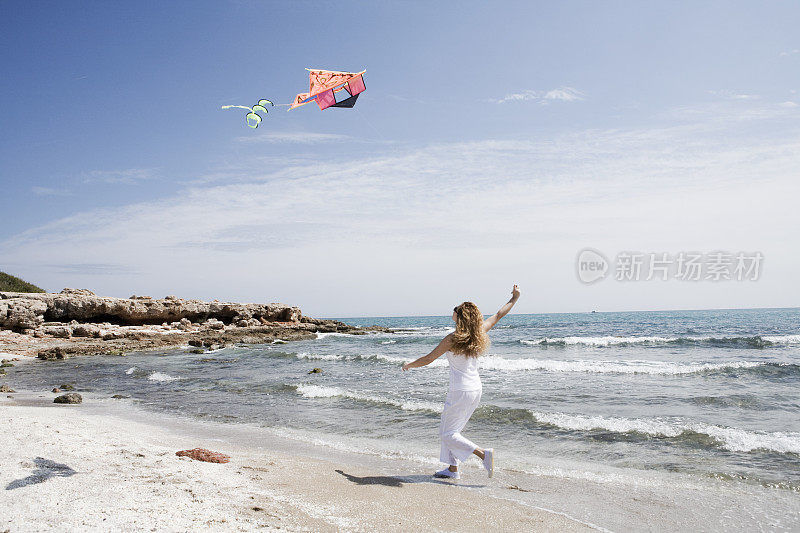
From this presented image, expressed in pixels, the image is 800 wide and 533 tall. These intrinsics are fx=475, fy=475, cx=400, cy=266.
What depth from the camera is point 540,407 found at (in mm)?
9273

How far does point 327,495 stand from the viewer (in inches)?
181

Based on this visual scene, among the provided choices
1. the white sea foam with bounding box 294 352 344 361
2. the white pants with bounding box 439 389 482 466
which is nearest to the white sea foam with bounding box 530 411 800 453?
the white pants with bounding box 439 389 482 466

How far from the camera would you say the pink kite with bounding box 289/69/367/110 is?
8.92 meters

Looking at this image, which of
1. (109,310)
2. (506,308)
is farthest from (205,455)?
(109,310)

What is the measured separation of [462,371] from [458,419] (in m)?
0.56

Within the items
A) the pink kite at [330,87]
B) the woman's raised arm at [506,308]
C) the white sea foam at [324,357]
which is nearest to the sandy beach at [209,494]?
the woman's raised arm at [506,308]

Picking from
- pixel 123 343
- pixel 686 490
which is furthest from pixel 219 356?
pixel 686 490

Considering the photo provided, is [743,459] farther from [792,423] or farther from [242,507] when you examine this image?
[242,507]

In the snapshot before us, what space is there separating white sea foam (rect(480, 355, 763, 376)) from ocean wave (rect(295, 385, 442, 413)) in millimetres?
6385

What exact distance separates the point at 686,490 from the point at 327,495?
151 inches

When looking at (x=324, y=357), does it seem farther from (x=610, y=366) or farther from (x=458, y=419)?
(x=458, y=419)

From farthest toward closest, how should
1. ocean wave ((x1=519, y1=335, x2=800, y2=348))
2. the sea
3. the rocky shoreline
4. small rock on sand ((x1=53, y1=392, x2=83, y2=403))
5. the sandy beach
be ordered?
the rocky shoreline → ocean wave ((x1=519, y1=335, x2=800, y2=348)) → small rock on sand ((x1=53, y1=392, x2=83, y2=403)) → the sea → the sandy beach

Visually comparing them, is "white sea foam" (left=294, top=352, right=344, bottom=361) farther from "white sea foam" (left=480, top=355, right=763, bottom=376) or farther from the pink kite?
the pink kite

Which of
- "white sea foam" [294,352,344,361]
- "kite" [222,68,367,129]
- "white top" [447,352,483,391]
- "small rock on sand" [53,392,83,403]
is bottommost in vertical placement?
"white sea foam" [294,352,344,361]
